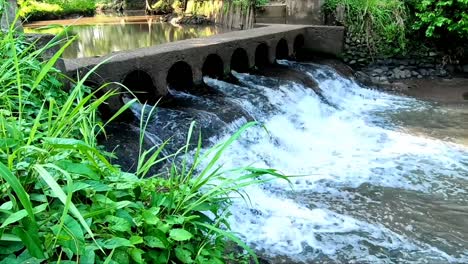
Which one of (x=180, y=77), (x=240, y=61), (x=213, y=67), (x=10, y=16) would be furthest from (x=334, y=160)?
(x=10, y=16)

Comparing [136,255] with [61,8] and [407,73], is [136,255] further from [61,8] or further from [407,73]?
[61,8]

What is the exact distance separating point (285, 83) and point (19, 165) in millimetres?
5912

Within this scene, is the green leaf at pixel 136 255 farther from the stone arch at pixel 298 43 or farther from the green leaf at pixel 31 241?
the stone arch at pixel 298 43

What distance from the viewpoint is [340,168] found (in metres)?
5.06

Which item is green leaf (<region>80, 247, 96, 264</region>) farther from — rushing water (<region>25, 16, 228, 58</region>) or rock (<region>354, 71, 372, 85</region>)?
rushing water (<region>25, 16, 228, 58</region>)

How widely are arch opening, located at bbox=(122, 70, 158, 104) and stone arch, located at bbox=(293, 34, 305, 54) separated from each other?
4.49m

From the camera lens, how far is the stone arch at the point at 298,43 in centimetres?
941

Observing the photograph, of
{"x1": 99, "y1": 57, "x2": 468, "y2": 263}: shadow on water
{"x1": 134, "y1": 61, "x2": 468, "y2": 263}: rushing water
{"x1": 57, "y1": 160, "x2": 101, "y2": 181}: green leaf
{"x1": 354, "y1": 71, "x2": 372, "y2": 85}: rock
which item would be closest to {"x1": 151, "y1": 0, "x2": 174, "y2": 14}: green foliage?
A: {"x1": 354, "y1": 71, "x2": 372, "y2": 85}: rock

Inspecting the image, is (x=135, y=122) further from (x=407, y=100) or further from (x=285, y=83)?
(x=407, y=100)

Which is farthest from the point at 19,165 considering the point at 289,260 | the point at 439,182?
the point at 439,182

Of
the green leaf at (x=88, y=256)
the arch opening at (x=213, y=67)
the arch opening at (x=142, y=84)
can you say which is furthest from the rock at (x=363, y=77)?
the green leaf at (x=88, y=256)

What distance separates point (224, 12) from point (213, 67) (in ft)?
22.8

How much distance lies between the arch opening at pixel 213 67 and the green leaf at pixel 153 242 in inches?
226

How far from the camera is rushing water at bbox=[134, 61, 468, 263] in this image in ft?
11.5
